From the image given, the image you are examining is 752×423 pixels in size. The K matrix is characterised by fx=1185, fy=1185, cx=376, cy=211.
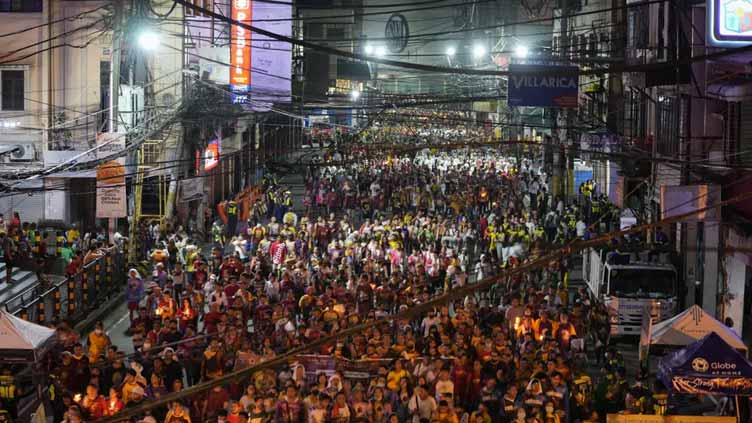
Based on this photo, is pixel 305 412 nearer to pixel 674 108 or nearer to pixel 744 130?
pixel 744 130

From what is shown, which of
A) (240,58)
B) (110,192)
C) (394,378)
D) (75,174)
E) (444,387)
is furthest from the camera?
(240,58)

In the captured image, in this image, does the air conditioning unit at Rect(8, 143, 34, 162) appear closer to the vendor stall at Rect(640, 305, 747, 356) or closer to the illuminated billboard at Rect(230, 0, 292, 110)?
the illuminated billboard at Rect(230, 0, 292, 110)

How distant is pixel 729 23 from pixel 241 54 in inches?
1011

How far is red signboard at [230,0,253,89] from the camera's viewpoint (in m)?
39.5

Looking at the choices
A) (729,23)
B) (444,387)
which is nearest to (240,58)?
(729,23)

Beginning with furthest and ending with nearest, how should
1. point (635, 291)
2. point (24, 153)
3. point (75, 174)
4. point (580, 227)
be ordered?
point (24, 153) → point (75, 174) → point (580, 227) → point (635, 291)

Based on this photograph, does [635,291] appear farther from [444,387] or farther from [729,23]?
[444,387]

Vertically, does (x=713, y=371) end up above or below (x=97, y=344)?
above

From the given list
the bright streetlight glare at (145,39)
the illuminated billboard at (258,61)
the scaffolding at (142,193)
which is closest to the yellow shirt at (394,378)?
the bright streetlight glare at (145,39)

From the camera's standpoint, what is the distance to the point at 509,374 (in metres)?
16.0

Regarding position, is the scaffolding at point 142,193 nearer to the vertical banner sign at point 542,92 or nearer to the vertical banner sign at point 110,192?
the vertical banner sign at point 110,192

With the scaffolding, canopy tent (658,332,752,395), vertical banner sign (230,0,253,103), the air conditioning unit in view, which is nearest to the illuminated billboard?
vertical banner sign (230,0,253,103)

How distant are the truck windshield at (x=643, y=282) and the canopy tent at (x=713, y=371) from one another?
28.8ft

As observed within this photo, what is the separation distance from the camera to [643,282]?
22641 millimetres
